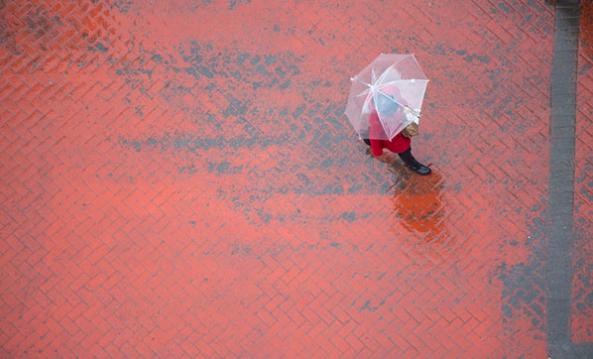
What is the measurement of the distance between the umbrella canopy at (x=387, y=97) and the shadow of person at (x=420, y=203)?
4.35 ft

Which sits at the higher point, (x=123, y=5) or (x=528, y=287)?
(x=123, y=5)

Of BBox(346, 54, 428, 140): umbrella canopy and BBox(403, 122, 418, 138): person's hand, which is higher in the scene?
BBox(346, 54, 428, 140): umbrella canopy

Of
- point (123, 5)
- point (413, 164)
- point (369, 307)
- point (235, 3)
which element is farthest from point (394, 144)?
point (123, 5)

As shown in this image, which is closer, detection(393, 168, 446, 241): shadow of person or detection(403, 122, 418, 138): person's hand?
detection(403, 122, 418, 138): person's hand

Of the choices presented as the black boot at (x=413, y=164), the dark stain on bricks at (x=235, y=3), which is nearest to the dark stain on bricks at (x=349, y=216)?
the black boot at (x=413, y=164)

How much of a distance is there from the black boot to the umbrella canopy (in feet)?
2.56

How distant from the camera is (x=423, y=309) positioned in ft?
23.1

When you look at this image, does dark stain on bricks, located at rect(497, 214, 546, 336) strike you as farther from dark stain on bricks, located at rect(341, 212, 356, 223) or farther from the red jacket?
the red jacket

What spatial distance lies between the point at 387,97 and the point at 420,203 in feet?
6.14

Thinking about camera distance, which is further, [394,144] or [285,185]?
[285,185]

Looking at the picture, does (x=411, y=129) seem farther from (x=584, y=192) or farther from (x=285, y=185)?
(x=584, y=192)

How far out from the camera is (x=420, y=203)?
7.23m

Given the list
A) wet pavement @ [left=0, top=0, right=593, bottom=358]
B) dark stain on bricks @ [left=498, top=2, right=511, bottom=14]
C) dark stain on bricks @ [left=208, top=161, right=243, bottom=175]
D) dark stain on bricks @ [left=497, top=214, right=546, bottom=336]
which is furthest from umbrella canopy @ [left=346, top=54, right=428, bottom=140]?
dark stain on bricks @ [left=497, top=214, right=546, bottom=336]

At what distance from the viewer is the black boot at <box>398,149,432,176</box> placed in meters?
6.80
